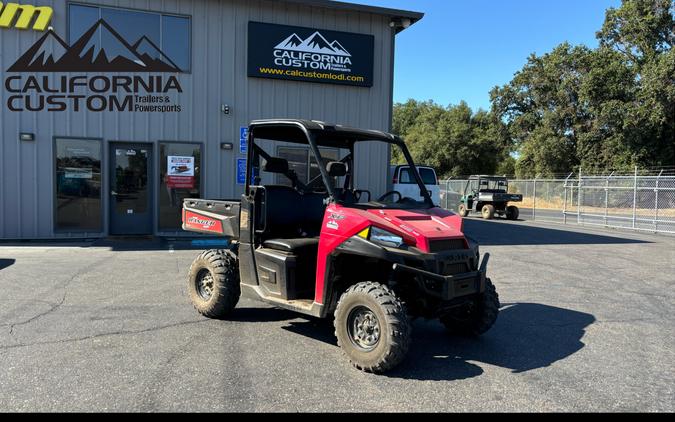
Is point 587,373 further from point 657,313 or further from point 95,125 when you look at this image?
point 95,125

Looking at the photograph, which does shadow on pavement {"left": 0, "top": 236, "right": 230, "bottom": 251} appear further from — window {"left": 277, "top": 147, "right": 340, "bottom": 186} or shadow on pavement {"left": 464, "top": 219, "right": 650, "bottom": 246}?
shadow on pavement {"left": 464, "top": 219, "right": 650, "bottom": 246}

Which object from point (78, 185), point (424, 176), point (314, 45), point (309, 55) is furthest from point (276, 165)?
point (424, 176)

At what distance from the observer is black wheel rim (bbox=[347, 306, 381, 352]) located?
4.32 meters

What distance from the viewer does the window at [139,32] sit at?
12.3 metres

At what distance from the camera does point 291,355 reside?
185 inches

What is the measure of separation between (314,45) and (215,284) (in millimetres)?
9775

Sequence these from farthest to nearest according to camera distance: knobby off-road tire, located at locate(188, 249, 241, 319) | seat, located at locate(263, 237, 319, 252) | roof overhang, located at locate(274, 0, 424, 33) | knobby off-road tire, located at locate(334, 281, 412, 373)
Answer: roof overhang, located at locate(274, 0, 424, 33), knobby off-road tire, located at locate(188, 249, 241, 319), seat, located at locate(263, 237, 319, 252), knobby off-road tire, located at locate(334, 281, 412, 373)

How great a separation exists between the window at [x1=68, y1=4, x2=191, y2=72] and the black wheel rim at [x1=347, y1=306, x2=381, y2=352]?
418 inches

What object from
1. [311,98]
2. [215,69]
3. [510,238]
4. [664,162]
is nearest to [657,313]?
[510,238]

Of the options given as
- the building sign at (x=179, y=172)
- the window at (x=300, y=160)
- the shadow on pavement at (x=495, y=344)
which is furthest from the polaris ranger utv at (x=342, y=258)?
the building sign at (x=179, y=172)

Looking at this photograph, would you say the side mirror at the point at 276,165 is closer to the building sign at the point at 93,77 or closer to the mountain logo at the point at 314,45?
the building sign at the point at 93,77

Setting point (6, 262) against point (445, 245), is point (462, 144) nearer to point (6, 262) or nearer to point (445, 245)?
point (6, 262)

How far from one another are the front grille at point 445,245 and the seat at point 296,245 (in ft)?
4.22

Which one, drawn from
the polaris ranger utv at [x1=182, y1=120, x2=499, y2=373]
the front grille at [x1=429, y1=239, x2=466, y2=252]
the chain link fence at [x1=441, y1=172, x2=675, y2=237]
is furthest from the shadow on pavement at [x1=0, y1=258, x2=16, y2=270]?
the chain link fence at [x1=441, y1=172, x2=675, y2=237]
